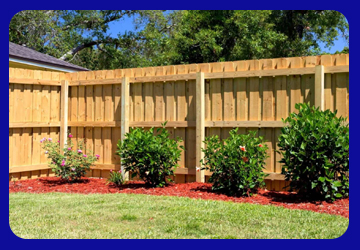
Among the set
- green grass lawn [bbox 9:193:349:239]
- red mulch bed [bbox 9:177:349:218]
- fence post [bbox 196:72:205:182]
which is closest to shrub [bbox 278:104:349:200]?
red mulch bed [bbox 9:177:349:218]

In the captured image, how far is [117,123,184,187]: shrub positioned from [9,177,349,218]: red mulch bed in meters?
0.28

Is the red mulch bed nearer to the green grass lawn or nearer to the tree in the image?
the green grass lawn

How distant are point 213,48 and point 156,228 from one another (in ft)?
35.5

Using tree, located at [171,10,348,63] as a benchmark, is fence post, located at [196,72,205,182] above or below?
below

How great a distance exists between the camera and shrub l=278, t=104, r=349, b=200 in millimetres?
5672

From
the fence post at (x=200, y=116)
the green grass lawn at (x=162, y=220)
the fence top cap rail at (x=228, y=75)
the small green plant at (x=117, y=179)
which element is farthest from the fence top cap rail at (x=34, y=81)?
the fence post at (x=200, y=116)

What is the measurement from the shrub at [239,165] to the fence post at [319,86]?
1163 mm

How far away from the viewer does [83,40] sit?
787 inches

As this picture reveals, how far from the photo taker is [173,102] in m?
7.88

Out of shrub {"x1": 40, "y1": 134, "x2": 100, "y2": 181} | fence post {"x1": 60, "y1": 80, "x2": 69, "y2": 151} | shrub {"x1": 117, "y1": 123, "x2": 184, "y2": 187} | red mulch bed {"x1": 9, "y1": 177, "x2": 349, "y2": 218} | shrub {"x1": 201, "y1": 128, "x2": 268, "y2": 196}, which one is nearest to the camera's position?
red mulch bed {"x1": 9, "y1": 177, "x2": 349, "y2": 218}

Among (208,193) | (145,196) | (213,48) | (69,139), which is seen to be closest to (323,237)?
(208,193)

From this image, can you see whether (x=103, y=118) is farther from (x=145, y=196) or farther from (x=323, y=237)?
(x=323, y=237)

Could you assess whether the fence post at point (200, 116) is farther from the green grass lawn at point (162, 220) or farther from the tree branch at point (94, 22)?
the tree branch at point (94, 22)

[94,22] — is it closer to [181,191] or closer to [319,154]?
[181,191]
